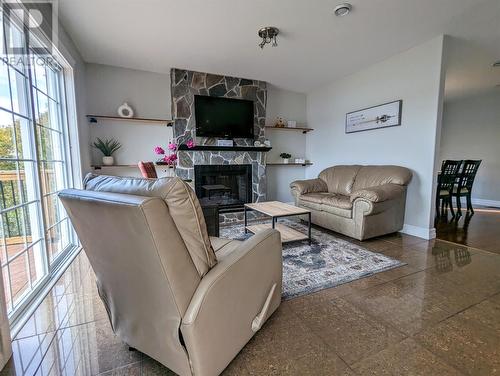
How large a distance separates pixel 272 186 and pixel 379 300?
348 cm

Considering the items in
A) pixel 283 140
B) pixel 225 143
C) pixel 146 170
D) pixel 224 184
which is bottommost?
pixel 224 184

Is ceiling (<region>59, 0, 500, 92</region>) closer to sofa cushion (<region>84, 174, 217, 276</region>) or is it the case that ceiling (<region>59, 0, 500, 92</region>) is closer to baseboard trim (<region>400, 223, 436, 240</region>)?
sofa cushion (<region>84, 174, 217, 276</region>)

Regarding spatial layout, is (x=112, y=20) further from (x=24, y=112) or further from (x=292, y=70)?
(x=292, y=70)

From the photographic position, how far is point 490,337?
1373mm

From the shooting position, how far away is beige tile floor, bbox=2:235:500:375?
1191 mm

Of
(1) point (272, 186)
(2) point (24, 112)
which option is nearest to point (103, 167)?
(2) point (24, 112)

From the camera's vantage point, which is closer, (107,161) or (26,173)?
(26,173)

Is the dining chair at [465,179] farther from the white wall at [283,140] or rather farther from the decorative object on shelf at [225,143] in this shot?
the decorative object on shelf at [225,143]

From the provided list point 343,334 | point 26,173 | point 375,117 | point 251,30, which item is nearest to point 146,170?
point 26,173

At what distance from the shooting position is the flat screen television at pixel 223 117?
13.5ft

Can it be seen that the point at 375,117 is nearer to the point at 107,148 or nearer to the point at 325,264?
the point at 325,264

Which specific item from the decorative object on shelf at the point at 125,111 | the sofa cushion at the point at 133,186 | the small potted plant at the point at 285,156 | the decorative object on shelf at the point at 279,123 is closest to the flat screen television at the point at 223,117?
the decorative object on shelf at the point at 279,123

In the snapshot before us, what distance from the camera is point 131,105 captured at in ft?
12.8

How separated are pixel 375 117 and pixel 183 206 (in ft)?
12.3
